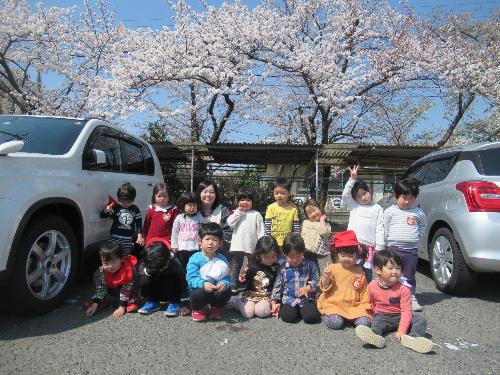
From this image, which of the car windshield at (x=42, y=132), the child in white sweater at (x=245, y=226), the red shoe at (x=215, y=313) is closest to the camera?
the red shoe at (x=215, y=313)

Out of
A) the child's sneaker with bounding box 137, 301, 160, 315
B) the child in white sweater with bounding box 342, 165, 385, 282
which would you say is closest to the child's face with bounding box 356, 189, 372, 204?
the child in white sweater with bounding box 342, 165, 385, 282

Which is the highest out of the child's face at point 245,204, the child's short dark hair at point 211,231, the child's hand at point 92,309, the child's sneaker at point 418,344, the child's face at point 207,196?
the child's face at point 207,196

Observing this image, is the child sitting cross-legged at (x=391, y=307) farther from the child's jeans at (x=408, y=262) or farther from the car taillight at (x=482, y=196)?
the car taillight at (x=482, y=196)

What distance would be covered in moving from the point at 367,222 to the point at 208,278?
172 centimetres

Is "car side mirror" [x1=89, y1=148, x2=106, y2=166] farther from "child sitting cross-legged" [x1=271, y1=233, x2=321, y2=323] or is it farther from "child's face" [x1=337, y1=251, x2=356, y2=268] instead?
"child's face" [x1=337, y1=251, x2=356, y2=268]

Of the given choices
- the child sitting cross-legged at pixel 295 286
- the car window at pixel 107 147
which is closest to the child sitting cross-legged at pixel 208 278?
the child sitting cross-legged at pixel 295 286

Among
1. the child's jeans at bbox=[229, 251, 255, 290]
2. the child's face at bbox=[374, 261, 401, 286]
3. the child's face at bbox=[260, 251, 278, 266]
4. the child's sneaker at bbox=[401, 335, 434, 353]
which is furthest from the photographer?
the child's jeans at bbox=[229, 251, 255, 290]

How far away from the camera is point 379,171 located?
12883 millimetres

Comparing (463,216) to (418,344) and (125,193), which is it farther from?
(125,193)

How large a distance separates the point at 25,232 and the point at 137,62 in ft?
29.5

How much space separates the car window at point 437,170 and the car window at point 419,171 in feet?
0.40

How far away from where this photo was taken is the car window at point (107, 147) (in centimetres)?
421

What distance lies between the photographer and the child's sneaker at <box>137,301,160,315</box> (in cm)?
365

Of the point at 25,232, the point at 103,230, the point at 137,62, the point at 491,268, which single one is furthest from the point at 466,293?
the point at 137,62
